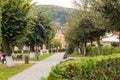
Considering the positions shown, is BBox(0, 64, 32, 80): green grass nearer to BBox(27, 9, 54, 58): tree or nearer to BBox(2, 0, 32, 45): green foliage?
BBox(2, 0, 32, 45): green foliage

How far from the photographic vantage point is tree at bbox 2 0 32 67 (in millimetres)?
30141

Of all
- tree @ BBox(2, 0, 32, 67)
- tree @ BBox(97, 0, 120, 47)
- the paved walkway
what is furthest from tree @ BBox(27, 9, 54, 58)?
tree @ BBox(97, 0, 120, 47)

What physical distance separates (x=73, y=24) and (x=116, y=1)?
86.9 feet

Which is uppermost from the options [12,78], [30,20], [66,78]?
[30,20]

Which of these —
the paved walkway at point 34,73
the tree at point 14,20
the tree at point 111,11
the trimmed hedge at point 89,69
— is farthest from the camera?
the tree at point 14,20

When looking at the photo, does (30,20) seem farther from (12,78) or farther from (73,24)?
(73,24)

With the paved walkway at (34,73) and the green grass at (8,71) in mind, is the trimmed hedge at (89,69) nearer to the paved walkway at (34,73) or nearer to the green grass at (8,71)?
the paved walkway at (34,73)

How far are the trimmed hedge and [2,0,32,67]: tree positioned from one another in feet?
53.1

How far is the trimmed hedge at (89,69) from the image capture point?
10095mm

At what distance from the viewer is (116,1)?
62.0 ft

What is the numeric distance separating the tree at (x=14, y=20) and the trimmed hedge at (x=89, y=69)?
16178mm

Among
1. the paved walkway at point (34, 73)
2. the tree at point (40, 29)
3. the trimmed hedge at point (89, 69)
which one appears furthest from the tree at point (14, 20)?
the trimmed hedge at point (89, 69)

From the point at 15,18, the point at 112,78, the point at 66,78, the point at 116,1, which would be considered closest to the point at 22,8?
the point at 15,18

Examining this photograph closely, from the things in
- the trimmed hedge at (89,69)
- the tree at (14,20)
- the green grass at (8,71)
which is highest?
the tree at (14,20)
